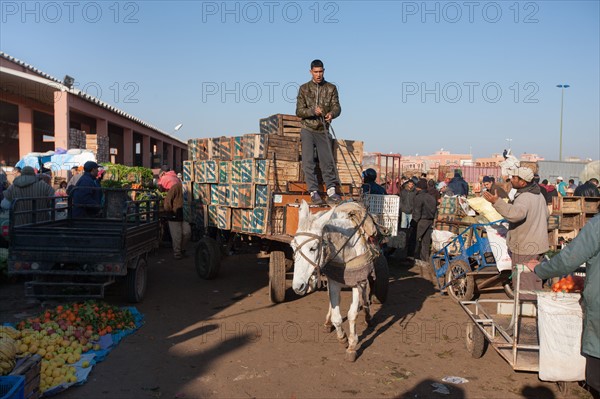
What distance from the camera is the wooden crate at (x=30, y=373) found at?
159 inches

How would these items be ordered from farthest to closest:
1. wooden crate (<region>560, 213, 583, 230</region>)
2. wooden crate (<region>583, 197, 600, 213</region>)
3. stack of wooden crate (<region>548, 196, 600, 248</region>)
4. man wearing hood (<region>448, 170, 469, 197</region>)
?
1. man wearing hood (<region>448, 170, 469, 197</region>)
2. wooden crate (<region>583, 197, 600, 213</region>)
3. wooden crate (<region>560, 213, 583, 230</region>)
4. stack of wooden crate (<region>548, 196, 600, 248</region>)

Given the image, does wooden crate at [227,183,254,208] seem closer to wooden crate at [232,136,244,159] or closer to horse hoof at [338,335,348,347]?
wooden crate at [232,136,244,159]

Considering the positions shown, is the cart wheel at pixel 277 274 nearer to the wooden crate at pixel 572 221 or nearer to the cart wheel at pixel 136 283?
the cart wheel at pixel 136 283

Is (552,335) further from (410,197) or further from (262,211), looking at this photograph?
(410,197)

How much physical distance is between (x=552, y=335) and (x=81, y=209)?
8.93 metres

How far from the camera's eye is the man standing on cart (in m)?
7.89

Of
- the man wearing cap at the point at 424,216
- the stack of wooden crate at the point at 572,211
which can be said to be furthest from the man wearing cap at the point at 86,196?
the stack of wooden crate at the point at 572,211

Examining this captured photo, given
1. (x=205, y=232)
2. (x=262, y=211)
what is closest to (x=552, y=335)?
(x=262, y=211)

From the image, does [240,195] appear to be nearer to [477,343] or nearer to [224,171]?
[224,171]

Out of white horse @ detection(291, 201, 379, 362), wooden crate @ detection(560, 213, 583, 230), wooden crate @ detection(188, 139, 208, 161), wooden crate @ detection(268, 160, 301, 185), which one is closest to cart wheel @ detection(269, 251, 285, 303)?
wooden crate @ detection(268, 160, 301, 185)

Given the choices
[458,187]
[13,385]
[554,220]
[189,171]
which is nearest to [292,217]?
[189,171]

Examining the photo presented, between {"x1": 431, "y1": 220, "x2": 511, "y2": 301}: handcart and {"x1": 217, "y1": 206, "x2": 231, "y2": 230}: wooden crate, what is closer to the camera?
{"x1": 431, "y1": 220, "x2": 511, "y2": 301}: handcart

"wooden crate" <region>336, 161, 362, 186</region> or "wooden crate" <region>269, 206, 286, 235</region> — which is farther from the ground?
"wooden crate" <region>336, 161, 362, 186</region>

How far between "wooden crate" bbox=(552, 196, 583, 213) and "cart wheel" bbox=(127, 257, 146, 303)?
1119 cm
